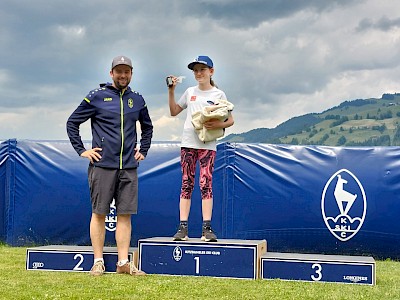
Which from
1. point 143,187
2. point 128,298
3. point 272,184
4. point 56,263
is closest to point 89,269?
point 56,263

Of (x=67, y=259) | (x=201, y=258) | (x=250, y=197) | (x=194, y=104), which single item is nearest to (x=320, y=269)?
(x=201, y=258)

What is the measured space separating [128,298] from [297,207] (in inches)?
149

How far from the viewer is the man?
5.14 meters

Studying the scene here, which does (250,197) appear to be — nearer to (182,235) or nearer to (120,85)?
(182,235)

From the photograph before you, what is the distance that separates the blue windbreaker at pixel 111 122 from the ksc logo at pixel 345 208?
2976mm

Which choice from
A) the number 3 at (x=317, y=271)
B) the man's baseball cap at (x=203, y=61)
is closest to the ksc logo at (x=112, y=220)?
the man's baseball cap at (x=203, y=61)

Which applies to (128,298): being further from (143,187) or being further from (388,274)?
(143,187)

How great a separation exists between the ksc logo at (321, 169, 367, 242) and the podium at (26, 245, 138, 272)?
9.04 feet

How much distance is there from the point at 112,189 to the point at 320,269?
191 centimetres

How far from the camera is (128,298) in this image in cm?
400

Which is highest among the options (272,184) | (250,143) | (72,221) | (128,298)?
(250,143)

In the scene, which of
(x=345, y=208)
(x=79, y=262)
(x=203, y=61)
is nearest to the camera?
(x=79, y=262)

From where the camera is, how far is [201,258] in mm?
5242

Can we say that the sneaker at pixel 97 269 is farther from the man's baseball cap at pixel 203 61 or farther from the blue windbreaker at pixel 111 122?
the man's baseball cap at pixel 203 61
